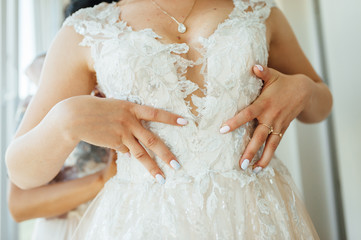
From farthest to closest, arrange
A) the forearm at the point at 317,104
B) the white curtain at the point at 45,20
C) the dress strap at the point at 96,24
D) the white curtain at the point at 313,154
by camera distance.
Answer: the white curtain at the point at 45,20 < the white curtain at the point at 313,154 < the forearm at the point at 317,104 < the dress strap at the point at 96,24

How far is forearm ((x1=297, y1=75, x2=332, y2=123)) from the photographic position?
962 mm

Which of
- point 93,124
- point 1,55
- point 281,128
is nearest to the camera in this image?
point 93,124

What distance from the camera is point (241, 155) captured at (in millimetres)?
→ 793

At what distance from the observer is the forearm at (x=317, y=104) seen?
3.16 ft

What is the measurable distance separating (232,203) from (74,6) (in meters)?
1.01

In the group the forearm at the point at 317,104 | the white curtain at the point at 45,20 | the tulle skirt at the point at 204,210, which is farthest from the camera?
the white curtain at the point at 45,20

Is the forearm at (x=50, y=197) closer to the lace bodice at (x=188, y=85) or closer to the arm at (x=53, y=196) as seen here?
the arm at (x=53, y=196)

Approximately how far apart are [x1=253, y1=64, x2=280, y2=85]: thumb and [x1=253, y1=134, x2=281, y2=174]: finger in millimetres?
143

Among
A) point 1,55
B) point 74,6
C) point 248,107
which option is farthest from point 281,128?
point 1,55

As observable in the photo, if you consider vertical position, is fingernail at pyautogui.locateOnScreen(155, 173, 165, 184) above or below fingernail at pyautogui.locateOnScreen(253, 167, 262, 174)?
below

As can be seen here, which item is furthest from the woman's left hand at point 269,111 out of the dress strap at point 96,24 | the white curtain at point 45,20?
the white curtain at point 45,20

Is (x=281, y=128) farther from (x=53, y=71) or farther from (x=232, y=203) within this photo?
(x=53, y=71)

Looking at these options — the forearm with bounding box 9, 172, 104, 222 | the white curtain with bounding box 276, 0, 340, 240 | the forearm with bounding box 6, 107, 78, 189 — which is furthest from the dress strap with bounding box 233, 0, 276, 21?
the white curtain with bounding box 276, 0, 340, 240

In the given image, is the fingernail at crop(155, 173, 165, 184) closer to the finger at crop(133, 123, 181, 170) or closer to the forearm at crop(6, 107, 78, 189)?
the finger at crop(133, 123, 181, 170)
